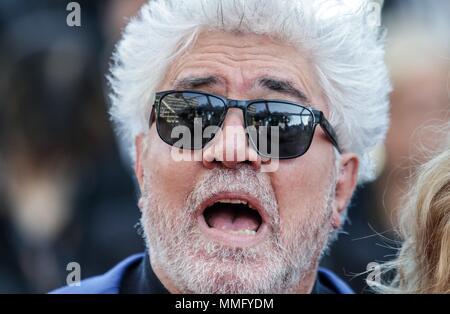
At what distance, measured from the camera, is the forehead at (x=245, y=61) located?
267cm

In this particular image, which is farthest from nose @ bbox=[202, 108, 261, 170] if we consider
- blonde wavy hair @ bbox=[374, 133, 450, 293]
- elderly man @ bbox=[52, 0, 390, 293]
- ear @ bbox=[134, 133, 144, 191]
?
blonde wavy hair @ bbox=[374, 133, 450, 293]

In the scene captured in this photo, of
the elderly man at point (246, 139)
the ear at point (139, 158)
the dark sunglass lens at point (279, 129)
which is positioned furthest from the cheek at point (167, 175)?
the dark sunglass lens at point (279, 129)

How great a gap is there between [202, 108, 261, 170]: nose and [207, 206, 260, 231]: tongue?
7.3 inches

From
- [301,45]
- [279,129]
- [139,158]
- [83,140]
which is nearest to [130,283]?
[139,158]

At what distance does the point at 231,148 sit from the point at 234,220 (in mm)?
260

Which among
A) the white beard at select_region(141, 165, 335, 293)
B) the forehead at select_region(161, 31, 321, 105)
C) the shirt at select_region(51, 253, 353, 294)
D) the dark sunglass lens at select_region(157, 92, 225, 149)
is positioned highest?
the forehead at select_region(161, 31, 321, 105)

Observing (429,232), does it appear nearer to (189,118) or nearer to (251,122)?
(251,122)

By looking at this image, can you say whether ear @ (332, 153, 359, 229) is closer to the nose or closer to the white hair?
the white hair

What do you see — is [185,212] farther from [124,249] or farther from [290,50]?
[124,249]

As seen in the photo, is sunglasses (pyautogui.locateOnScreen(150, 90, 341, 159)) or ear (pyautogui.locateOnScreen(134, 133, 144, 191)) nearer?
sunglasses (pyautogui.locateOnScreen(150, 90, 341, 159))

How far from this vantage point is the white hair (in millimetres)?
2691

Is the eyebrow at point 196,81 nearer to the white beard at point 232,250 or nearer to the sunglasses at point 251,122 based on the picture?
the sunglasses at point 251,122

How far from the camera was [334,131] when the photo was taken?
9.16 feet
